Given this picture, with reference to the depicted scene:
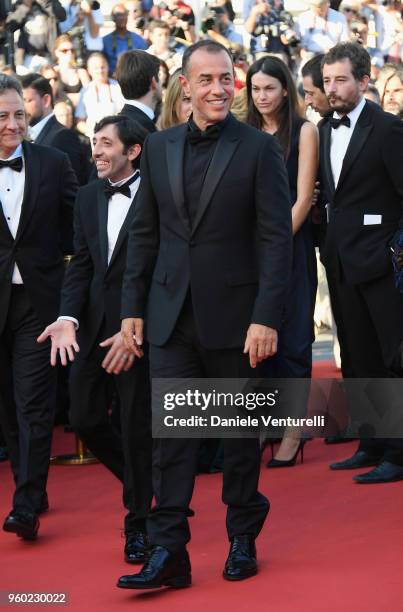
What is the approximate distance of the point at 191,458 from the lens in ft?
15.8

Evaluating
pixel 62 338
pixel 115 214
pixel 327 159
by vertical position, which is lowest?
pixel 62 338

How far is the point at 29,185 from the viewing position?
6.08m

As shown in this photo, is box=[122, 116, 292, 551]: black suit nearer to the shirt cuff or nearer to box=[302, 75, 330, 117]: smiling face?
the shirt cuff

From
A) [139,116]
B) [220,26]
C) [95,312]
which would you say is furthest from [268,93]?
[220,26]

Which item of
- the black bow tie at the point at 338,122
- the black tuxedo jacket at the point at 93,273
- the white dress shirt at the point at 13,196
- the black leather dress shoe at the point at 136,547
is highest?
the black bow tie at the point at 338,122

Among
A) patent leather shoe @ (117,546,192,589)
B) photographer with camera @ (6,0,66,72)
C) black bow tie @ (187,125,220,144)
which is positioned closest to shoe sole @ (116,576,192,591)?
patent leather shoe @ (117,546,192,589)

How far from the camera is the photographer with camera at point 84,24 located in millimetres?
12508

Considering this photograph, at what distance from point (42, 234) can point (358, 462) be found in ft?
6.92

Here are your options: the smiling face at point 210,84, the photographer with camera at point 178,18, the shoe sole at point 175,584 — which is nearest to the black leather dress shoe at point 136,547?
the shoe sole at point 175,584

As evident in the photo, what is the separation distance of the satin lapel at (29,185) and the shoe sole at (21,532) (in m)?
1.32

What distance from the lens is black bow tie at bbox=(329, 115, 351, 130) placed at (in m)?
6.64

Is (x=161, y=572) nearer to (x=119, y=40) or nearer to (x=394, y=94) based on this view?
(x=394, y=94)

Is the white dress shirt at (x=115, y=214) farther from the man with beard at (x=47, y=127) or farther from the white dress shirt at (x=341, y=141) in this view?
the man with beard at (x=47, y=127)

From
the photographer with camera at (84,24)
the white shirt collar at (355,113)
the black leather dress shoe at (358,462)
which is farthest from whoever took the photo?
the photographer with camera at (84,24)
